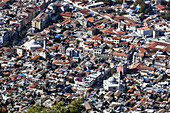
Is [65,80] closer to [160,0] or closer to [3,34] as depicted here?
[3,34]

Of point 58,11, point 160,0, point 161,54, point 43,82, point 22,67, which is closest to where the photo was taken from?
point 43,82

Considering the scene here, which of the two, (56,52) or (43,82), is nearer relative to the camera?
(43,82)

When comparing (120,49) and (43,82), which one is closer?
(43,82)

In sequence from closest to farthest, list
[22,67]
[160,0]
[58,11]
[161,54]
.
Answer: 1. [22,67]
2. [161,54]
3. [58,11]
4. [160,0]

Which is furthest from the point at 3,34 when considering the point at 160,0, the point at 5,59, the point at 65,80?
the point at 160,0

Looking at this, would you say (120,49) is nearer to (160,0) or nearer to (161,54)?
(161,54)

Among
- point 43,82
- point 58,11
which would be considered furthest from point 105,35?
point 43,82

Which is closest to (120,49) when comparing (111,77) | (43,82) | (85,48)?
(85,48)

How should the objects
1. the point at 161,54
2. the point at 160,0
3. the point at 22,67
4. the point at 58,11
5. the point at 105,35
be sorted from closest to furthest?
1. the point at 22,67
2. the point at 161,54
3. the point at 105,35
4. the point at 58,11
5. the point at 160,0

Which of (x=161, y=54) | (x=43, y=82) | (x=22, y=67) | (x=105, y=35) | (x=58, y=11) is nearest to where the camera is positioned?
(x=43, y=82)
